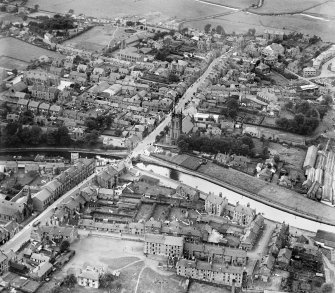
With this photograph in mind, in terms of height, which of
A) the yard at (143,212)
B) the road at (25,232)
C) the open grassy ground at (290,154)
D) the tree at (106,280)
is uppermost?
the tree at (106,280)

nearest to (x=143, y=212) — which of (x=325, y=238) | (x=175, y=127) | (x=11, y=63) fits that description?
(x=325, y=238)

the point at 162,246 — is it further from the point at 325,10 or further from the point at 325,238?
the point at 325,10

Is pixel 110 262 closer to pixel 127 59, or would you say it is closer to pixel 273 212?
pixel 273 212

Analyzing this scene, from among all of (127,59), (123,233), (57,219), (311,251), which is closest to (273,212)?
(311,251)

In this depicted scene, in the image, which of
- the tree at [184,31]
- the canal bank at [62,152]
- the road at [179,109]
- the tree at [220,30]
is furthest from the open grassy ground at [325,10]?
the canal bank at [62,152]

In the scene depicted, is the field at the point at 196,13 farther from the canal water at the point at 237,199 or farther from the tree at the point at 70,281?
the tree at the point at 70,281
